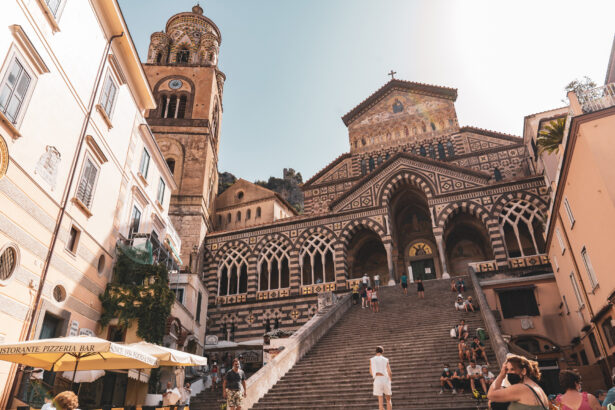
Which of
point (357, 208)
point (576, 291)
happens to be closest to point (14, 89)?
point (576, 291)

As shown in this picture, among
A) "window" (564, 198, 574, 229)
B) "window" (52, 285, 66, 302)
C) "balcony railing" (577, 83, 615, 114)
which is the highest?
"balcony railing" (577, 83, 615, 114)

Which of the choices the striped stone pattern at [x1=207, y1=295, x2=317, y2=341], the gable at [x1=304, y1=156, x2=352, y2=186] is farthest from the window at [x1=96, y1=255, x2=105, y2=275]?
the gable at [x1=304, y1=156, x2=352, y2=186]

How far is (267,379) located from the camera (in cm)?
1159

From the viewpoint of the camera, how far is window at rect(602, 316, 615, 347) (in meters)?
12.1

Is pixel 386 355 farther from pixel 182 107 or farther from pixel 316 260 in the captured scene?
pixel 182 107

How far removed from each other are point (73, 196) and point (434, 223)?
18.7 m

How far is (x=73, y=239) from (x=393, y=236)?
60.9ft

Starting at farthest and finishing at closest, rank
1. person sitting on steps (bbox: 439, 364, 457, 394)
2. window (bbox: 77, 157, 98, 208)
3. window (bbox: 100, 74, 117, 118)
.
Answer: window (bbox: 100, 74, 117, 118), window (bbox: 77, 157, 98, 208), person sitting on steps (bbox: 439, 364, 457, 394)

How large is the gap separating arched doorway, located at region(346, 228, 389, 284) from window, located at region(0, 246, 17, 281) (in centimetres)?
1982

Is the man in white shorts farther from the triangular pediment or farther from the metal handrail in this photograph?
the triangular pediment

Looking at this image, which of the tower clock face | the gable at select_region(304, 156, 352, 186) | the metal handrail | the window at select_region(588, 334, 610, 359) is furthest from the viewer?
the tower clock face

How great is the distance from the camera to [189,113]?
32875 millimetres

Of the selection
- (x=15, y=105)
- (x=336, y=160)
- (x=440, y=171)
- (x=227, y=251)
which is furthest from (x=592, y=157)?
(x=336, y=160)

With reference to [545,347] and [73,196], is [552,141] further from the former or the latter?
[73,196]
